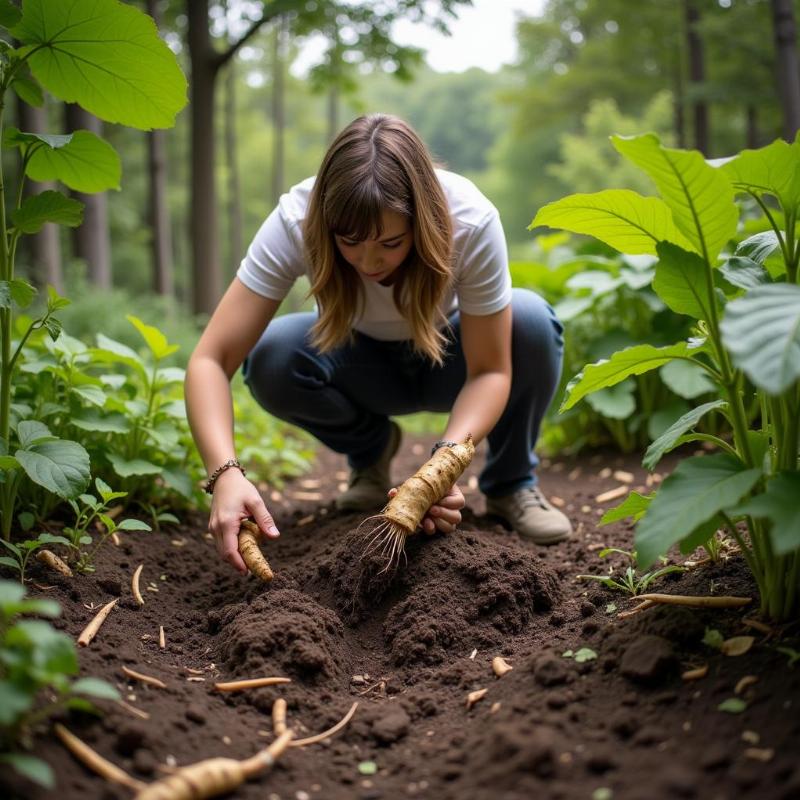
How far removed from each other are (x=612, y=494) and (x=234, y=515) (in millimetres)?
1760

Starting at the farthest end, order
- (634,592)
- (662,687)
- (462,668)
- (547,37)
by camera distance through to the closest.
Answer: (547,37) → (634,592) → (462,668) → (662,687)

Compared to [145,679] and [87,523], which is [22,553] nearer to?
[87,523]

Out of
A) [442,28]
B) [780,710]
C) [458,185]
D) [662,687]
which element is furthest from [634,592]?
[442,28]

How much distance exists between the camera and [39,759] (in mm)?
1214

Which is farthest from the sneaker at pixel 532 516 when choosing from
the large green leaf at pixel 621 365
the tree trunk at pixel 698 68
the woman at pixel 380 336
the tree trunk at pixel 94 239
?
the tree trunk at pixel 698 68

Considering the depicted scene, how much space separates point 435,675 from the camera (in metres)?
1.76

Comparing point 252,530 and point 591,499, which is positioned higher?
point 252,530

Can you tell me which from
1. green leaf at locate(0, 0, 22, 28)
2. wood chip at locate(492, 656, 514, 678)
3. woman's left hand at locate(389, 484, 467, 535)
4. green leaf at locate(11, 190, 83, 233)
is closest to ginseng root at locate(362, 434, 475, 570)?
woman's left hand at locate(389, 484, 467, 535)

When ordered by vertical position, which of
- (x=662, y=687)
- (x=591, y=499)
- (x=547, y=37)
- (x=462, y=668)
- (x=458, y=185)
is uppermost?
(x=547, y=37)

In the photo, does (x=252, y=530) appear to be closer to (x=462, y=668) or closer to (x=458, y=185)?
(x=462, y=668)

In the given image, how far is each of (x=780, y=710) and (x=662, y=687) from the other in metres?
0.22

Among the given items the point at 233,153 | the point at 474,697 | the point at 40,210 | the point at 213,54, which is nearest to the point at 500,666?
the point at 474,697

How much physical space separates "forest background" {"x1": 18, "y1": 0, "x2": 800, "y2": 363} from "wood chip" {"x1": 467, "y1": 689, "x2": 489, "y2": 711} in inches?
66.3

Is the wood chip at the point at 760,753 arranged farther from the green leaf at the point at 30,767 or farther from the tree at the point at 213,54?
the tree at the point at 213,54
